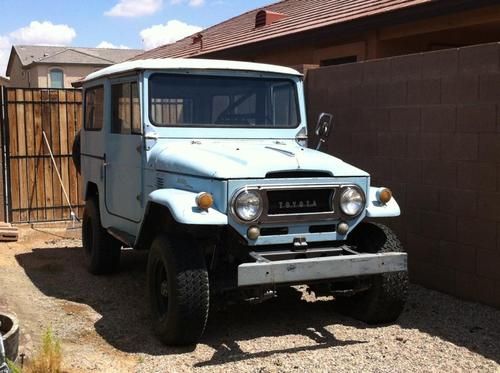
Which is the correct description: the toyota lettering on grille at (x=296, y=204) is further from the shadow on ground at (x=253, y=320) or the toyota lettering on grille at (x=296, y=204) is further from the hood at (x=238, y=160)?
the shadow on ground at (x=253, y=320)

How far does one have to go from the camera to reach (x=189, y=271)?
177 inches

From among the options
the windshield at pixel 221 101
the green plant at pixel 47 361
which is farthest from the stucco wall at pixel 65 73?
the green plant at pixel 47 361

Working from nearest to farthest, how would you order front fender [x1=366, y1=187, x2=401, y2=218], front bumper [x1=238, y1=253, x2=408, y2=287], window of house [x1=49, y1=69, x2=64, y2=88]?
front bumper [x1=238, y1=253, x2=408, y2=287] → front fender [x1=366, y1=187, x2=401, y2=218] → window of house [x1=49, y1=69, x2=64, y2=88]

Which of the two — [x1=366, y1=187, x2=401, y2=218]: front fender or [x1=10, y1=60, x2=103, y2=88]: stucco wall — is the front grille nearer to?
[x1=366, y1=187, x2=401, y2=218]: front fender

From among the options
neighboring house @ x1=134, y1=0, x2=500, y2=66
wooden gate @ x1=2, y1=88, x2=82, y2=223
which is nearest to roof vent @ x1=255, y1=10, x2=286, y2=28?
neighboring house @ x1=134, y1=0, x2=500, y2=66

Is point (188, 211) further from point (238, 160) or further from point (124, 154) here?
point (124, 154)

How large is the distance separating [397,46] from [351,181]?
17.7 ft

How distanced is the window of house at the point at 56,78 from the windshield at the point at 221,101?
41.9 metres

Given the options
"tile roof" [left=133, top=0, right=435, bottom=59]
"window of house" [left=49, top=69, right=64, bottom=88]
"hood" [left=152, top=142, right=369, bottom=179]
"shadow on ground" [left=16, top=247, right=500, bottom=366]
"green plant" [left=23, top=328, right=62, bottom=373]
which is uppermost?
"window of house" [left=49, top=69, right=64, bottom=88]

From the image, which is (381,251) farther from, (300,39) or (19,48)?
(19,48)

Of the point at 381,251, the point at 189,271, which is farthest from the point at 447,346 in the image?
the point at 189,271

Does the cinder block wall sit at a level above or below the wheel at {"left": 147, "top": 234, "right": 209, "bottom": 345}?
above

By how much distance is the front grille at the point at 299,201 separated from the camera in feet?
15.5

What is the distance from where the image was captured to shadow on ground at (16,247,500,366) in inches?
189
